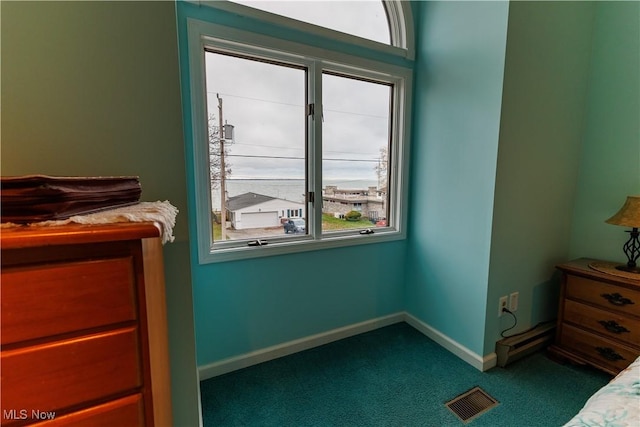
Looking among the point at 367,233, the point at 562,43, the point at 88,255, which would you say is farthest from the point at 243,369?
the point at 562,43

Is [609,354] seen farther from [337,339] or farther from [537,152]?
[337,339]

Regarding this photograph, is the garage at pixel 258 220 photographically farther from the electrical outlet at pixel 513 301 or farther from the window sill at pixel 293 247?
the electrical outlet at pixel 513 301

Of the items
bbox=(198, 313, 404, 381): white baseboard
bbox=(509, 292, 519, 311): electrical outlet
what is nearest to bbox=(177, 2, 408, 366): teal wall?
bbox=(198, 313, 404, 381): white baseboard

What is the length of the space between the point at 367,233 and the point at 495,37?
1.48 metres

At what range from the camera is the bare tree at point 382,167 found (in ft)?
7.42

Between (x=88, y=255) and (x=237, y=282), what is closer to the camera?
(x=88, y=255)

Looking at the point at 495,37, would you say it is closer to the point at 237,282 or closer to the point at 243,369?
the point at 237,282

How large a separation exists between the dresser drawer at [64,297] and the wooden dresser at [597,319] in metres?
2.39

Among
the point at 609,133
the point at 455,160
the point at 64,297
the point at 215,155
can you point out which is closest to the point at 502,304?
the point at 455,160

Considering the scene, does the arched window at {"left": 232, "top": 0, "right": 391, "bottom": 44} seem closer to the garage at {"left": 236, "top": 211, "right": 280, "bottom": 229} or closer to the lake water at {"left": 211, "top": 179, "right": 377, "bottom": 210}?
the lake water at {"left": 211, "top": 179, "right": 377, "bottom": 210}

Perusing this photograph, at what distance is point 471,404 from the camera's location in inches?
61.0

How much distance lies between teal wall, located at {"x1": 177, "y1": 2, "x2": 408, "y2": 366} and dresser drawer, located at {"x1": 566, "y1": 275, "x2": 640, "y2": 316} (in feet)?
3.66

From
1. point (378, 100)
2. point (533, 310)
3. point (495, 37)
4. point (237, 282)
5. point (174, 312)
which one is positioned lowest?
point (533, 310)

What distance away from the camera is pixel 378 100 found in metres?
2.19
